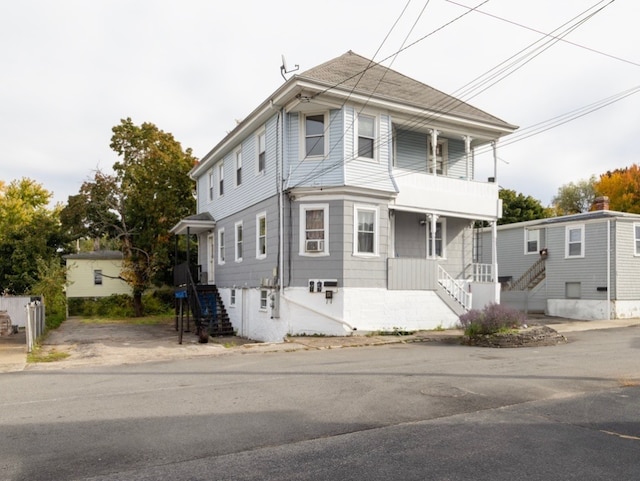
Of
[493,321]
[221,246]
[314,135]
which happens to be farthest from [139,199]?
[493,321]

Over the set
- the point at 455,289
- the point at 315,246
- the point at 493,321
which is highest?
the point at 315,246

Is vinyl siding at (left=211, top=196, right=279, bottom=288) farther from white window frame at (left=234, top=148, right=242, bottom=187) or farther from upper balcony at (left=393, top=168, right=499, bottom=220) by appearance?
upper balcony at (left=393, top=168, right=499, bottom=220)

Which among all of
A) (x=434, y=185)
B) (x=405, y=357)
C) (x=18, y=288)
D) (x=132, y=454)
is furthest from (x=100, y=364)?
(x=18, y=288)

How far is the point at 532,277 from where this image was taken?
27578 millimetres

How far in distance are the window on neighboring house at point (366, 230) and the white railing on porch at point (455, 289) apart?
10.5 feet

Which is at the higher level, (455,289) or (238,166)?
(238,166)

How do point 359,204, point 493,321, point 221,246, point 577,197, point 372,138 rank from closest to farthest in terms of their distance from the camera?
1. point 493,321
2. point 359,204
3. point 372,138
4. point 221,246
5. point 577,197

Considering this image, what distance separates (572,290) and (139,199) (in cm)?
2217

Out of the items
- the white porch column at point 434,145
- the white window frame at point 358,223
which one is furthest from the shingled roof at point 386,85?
the white window frame at point 358,223

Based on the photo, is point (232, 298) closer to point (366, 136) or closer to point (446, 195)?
point (366, 136)

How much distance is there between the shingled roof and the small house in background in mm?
7263

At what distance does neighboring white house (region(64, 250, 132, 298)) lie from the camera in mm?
37406

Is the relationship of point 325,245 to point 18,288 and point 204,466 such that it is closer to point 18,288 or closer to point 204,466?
point 204,466

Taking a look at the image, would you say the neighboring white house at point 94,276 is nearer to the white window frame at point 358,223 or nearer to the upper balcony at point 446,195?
the white window frame at point 358,223
